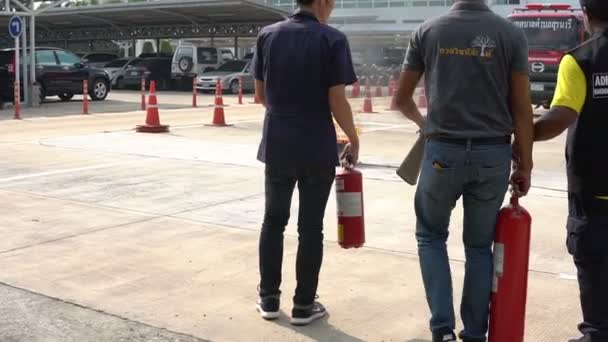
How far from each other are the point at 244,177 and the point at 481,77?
5767 millimetres

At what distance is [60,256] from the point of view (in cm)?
545

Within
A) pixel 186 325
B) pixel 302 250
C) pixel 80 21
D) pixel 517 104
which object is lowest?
pixel 186 325

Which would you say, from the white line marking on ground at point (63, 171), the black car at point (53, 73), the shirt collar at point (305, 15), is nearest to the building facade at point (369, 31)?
the white line marking on ground at point (63, 171)

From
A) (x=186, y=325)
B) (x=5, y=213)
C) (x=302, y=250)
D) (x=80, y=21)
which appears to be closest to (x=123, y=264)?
(x=186, y=325)

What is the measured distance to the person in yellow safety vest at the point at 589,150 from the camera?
3188 millimetres

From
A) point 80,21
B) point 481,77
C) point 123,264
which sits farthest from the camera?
point 80,21

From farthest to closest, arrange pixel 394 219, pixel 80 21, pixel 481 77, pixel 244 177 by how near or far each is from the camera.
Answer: pixel 80 21, pixel 244 177, pixel 394 219, pixel 481 77

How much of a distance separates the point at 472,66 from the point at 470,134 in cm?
31

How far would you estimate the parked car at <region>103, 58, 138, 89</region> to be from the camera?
32.4 meters

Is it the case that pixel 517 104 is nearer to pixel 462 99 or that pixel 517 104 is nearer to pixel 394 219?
pixel 462 99

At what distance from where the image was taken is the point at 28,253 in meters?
5.51

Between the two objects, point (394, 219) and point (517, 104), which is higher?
point (517, 104)

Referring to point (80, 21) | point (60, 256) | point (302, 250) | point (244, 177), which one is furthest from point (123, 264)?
point (80, 21)

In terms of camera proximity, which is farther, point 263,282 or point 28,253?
point 28,253
